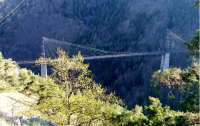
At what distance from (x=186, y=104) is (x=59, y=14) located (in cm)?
6569

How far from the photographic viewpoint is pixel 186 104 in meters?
12.3

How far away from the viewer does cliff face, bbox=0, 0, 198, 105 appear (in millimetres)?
58781

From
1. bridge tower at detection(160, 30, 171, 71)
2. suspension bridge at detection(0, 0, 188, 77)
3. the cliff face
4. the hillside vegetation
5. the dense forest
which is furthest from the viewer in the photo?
the cliff face

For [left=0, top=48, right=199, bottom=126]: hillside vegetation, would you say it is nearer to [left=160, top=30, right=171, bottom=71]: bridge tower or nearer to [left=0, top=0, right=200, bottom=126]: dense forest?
[left=0, top=0, right=200, bottom=126]: dense forest

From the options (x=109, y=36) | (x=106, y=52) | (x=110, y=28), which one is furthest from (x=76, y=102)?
(x=110, y=28)

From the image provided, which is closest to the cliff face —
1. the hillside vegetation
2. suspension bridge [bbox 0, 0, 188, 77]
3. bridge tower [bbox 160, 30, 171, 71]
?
suspension bridge [bbox 0, 0, 188, 77]

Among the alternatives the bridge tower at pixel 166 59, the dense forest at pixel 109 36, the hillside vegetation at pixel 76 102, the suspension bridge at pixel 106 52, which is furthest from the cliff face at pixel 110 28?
the hillside vegetation at pixel 76 102

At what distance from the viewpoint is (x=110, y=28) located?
229ft

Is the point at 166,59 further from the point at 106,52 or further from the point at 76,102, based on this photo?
the point at 76,102

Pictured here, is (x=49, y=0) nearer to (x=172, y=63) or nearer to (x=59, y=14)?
(x=59, y=14)

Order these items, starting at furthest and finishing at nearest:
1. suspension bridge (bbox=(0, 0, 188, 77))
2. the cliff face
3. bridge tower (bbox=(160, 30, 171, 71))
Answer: the cliff face
suspension bridge (bbox=(0, 0, 188, 77))
bridge tower (bbox=(160, 30, 171, 71))

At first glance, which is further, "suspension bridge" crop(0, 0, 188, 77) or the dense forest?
the dense forest

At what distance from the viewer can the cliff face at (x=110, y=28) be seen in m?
58.8

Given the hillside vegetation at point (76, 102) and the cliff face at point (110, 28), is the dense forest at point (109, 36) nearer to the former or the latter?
the cliff face at point (110, 28)
